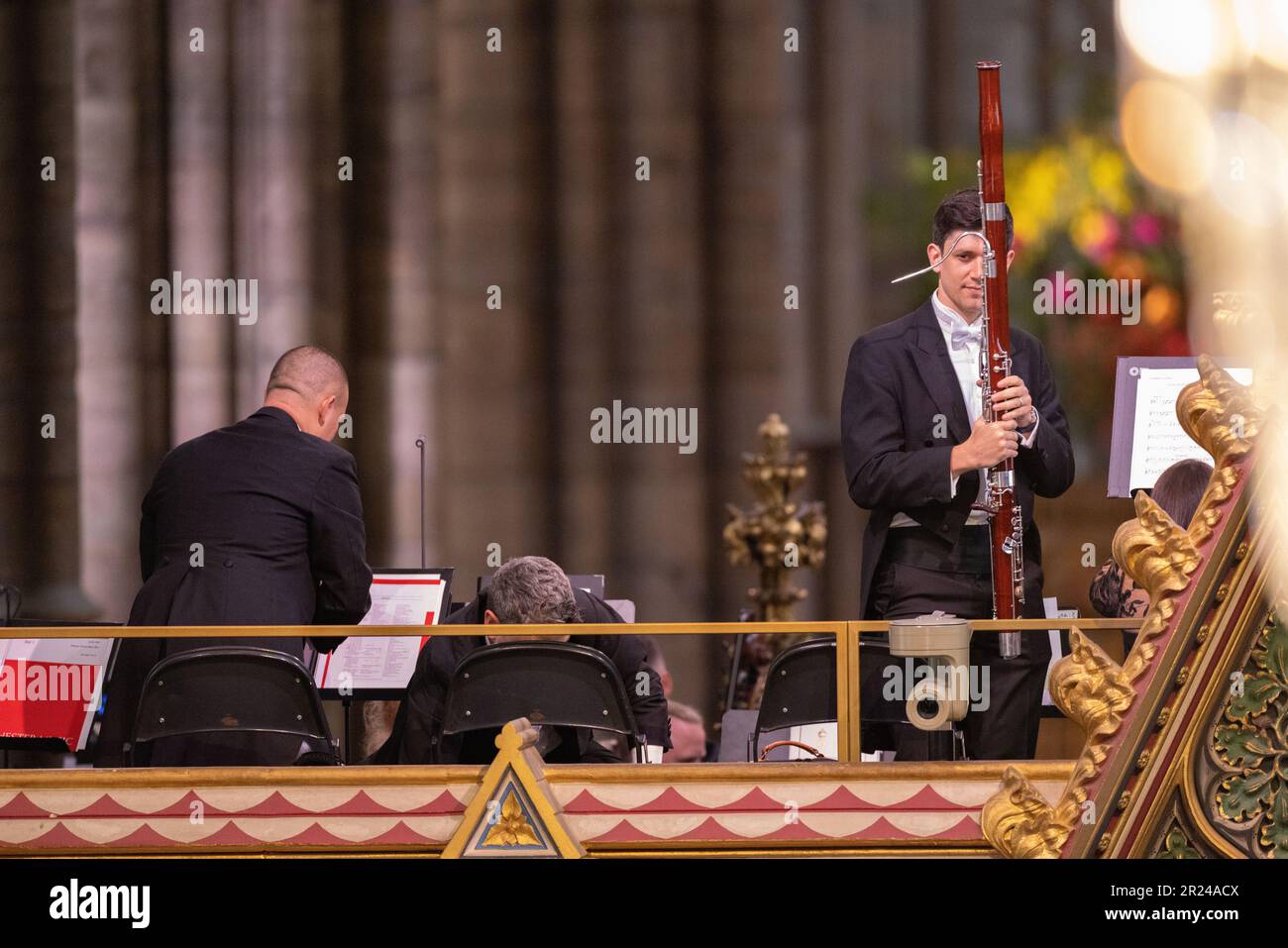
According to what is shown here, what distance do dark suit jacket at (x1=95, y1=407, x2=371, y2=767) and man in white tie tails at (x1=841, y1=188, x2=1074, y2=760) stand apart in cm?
133

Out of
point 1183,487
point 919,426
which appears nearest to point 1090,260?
point 1183,487

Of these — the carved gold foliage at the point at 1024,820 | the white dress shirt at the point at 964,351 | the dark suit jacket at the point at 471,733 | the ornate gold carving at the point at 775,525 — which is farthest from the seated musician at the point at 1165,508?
the ornate gold carving at the point at 775,525

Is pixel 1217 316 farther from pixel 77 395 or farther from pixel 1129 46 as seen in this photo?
pixel 77 395

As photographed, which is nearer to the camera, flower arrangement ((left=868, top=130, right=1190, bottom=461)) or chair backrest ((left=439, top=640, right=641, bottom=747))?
chair backrest ((left=439, top=640, right=641, bottom=747))

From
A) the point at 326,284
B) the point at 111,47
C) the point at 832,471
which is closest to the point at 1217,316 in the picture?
the point at 832,471

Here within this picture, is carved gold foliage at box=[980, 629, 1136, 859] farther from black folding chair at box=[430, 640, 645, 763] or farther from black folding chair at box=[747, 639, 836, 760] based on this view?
black folding chair at box=[430, 640, 645, 763]

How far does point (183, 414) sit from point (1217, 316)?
25.5ft

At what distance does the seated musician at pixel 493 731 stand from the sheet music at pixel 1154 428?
1.47 meters

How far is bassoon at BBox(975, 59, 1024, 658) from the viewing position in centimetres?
459

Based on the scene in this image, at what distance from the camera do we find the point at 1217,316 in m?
4.14

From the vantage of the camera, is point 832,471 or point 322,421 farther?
point 832,471
